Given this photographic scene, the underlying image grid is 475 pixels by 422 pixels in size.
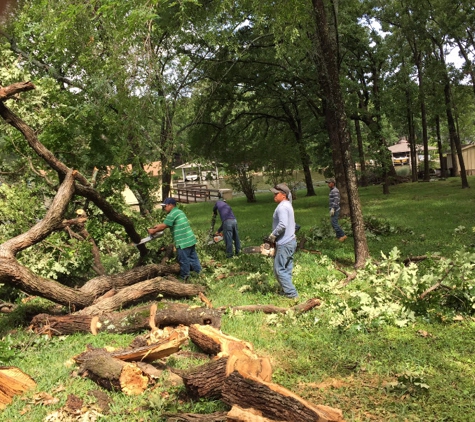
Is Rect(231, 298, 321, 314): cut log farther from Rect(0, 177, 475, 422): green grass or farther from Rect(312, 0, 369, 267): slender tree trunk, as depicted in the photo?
Rect(312, 0, 369, 267): slender tree trunk

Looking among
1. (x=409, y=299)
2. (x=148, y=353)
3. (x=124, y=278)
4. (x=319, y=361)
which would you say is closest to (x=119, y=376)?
(x=148, y=353)

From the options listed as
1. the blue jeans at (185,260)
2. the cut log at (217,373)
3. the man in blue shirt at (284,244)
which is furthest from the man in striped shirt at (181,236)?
the cut log at (217,373)

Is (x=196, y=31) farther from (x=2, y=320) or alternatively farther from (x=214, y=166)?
(x=2, y=320)

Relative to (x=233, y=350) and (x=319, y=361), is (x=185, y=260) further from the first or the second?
(x=319, y=361)

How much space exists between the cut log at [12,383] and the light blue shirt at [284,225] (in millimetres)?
3843

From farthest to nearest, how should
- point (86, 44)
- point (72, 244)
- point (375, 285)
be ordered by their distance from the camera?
point (86, 44) → point (72, 244) → point (375, 285)

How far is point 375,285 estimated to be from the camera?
6.32 metres

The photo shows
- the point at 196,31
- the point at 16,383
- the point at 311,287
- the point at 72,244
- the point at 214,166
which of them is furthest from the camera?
the point at 214,166

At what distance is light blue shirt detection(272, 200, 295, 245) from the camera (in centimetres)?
690

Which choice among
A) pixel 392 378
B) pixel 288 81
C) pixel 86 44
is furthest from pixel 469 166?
pixel 392 378

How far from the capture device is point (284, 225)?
689 centimetres

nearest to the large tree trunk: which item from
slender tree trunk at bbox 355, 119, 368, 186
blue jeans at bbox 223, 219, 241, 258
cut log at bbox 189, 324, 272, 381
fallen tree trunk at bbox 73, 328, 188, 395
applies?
fallen tree trunk at bbox 73, 328, 188, 395

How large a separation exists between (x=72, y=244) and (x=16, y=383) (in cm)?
404

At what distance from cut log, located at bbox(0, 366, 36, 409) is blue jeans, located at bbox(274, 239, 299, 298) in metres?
3.76
